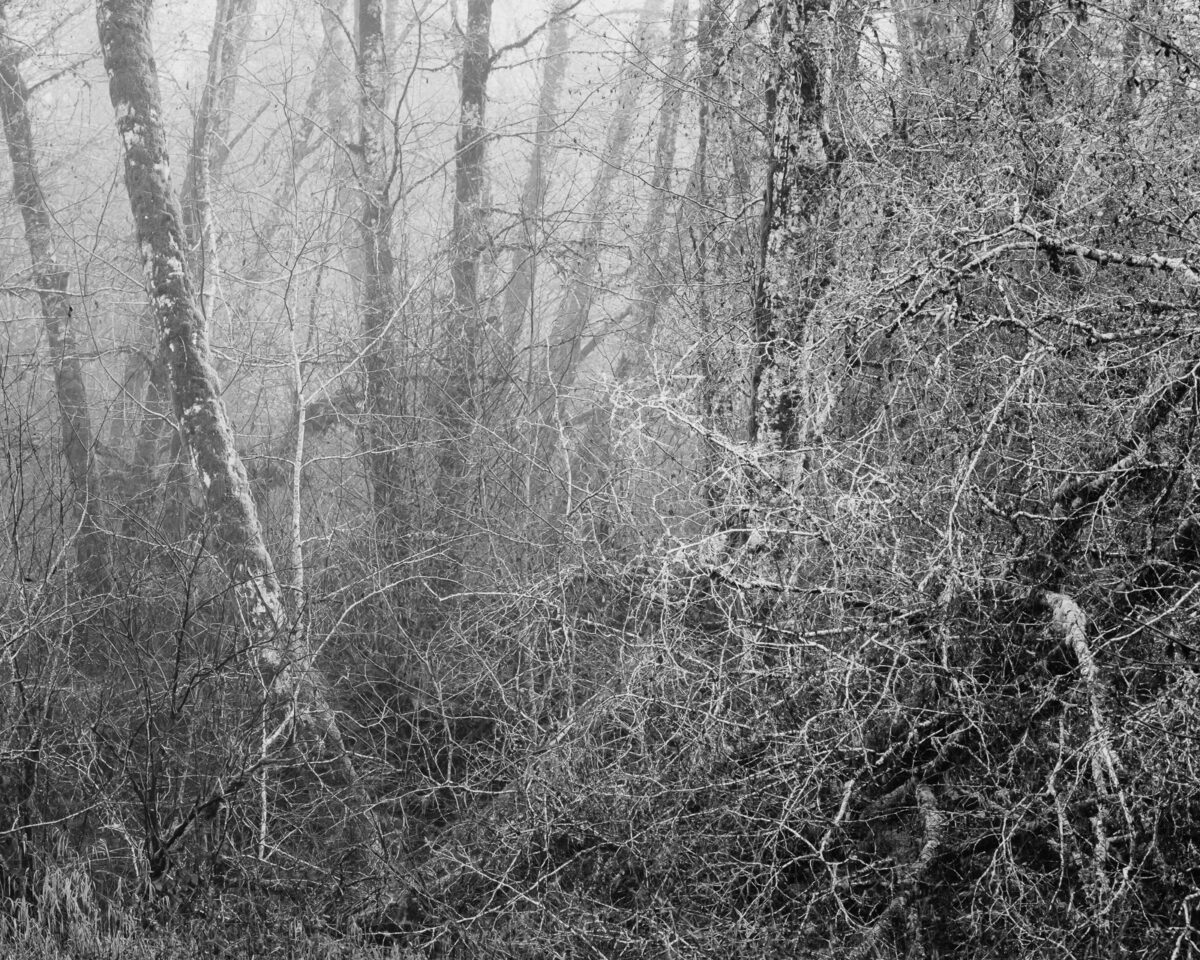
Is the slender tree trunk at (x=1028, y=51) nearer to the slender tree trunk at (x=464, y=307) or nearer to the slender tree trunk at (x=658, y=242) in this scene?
the slender tree trunk at (x=658, y=242)

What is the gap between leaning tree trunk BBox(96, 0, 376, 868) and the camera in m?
8.37

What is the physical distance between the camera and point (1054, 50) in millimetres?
7105

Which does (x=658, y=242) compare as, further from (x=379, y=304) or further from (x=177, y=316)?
(x=177, y=316)

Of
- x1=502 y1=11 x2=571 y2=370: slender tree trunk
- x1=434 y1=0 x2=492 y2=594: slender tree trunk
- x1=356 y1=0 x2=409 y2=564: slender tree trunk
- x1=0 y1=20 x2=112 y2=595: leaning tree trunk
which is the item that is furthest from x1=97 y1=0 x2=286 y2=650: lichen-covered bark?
x1=0 y1=20 x2=112 y2=595: leaning tree trunk

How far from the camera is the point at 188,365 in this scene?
31.6 feet

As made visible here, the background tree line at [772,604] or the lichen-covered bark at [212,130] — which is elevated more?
the lichen-covered bark at [212,130]

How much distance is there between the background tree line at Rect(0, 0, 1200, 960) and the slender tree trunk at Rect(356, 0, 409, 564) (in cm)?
13

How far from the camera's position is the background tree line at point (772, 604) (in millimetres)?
5004

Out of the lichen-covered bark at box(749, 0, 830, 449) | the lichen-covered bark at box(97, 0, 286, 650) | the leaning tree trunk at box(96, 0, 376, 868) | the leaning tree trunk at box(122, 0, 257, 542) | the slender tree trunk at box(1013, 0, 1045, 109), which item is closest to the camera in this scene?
the slender tree trunk at box(1013, 0, 1045, 109)

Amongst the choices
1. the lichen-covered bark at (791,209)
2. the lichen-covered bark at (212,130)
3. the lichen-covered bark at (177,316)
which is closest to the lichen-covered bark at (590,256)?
the lichen-covered bark at (177,316)

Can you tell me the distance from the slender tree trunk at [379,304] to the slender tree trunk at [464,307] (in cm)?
40

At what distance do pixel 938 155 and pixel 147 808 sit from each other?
5330 millimetres

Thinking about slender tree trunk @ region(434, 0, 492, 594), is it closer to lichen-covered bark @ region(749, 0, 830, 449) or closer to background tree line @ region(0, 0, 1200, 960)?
background tree line @ region(0, 0, 1200, 960)

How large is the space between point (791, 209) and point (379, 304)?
5.51 m
